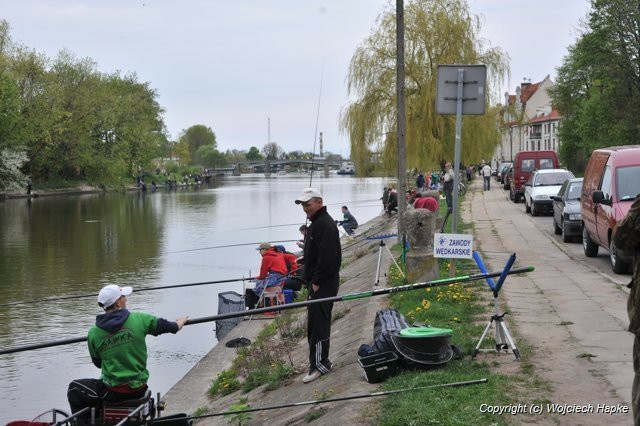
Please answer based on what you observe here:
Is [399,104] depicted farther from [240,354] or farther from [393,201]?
[393,201]

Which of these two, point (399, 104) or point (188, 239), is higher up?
point (399, 104)

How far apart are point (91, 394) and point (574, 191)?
15.9 metres

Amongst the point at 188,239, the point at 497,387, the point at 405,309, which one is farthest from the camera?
the point at 188,239

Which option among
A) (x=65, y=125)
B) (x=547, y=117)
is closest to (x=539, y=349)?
(x=65, y=125)

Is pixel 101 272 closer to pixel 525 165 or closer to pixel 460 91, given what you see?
pixel 460 91

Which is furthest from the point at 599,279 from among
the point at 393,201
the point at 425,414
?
the point at 393,201

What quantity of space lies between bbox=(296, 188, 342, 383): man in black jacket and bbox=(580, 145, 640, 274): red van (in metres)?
6.76

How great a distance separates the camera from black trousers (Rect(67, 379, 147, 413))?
6.87 meters

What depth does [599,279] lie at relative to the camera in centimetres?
1309

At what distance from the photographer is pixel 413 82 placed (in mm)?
37469

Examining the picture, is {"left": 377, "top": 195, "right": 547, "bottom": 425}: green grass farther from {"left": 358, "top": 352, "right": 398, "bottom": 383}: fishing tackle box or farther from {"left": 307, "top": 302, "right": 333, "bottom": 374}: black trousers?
{"left": 307, "top": 302, "right": 333, "bottom": 374}: black trousers

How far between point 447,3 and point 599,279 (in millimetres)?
27047

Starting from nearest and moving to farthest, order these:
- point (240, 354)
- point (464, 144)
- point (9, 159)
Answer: point (240, 354)
point (464, 144)
point (9, 159)

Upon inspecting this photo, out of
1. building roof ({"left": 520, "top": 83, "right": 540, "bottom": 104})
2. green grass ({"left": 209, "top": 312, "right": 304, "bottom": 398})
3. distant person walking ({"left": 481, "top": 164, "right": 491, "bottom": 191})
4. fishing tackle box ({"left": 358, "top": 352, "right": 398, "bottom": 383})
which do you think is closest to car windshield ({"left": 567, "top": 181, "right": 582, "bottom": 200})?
green grass ({"left": 209, "top": 312, "right": 304, "bottom": 398})
